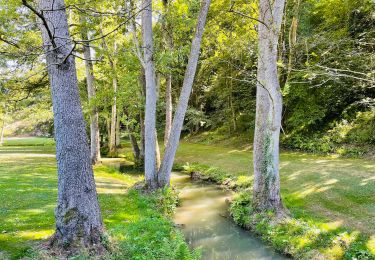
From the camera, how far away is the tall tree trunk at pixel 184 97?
32.9ft

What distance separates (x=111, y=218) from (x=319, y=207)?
19.7 ft

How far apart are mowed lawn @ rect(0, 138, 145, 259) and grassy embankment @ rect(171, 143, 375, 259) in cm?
351

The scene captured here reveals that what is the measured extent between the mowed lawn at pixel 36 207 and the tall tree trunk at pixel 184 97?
1.42 meters

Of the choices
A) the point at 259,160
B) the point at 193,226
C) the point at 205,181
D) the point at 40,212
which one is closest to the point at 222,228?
the point at 193,226

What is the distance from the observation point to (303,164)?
14.5m

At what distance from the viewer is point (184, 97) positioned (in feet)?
34.4

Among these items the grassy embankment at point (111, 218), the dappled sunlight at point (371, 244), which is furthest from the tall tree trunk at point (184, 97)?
the dappled sunlight at point (371, 244)

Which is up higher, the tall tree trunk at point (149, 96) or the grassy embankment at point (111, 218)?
the tall tree trunk at point (149, 96)

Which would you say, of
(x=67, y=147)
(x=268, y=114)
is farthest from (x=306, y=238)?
(x=67, y=147)

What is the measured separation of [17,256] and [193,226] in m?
5.17

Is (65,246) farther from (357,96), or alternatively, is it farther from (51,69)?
(357,96)

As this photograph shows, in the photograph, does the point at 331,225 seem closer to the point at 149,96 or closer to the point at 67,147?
the point at 67,147

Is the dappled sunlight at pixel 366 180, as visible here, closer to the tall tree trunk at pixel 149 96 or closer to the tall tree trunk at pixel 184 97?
the tall tree trunk at pixel 184 97

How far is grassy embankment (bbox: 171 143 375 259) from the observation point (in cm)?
699
